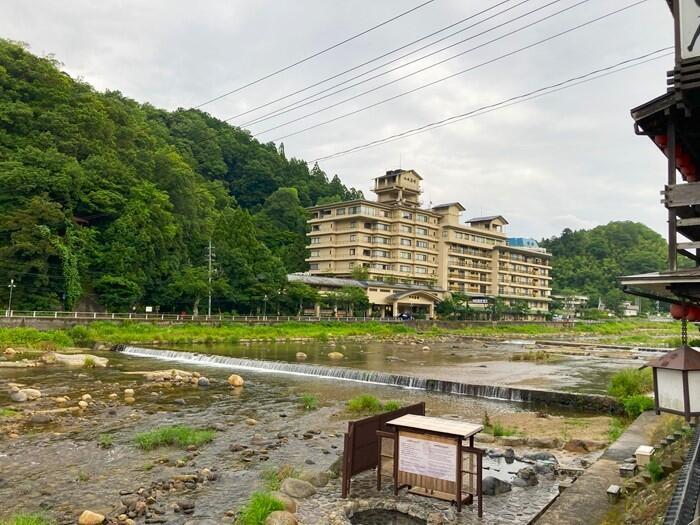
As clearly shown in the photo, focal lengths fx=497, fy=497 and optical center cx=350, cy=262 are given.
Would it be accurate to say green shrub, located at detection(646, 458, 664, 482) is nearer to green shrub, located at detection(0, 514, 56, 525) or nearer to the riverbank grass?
green shrub, located at detection(0, 514, 56, 525)

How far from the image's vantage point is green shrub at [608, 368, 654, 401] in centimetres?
1720

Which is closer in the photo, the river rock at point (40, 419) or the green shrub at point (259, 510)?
the green shrub at point (259, 510)

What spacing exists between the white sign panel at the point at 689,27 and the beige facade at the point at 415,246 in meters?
66.9

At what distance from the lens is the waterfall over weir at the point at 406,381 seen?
17.3m

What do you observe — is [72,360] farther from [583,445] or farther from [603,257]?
[603,257]

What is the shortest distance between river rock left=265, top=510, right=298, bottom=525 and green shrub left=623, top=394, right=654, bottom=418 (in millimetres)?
12121

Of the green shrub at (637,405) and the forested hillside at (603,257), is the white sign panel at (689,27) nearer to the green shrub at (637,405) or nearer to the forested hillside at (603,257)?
the green shrub at (637,405)

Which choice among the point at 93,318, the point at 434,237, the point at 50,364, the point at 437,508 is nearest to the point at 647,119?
the point at 437,508

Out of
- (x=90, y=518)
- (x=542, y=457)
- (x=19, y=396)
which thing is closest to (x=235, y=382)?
(x=19, y=396)

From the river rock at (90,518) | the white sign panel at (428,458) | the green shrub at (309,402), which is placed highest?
the white sign panel at (428,458)

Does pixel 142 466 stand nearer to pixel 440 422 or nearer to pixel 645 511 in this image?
pixel 440 422

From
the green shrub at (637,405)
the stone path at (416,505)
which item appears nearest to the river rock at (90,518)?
the stone path at (416,505)

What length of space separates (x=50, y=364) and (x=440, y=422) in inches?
947

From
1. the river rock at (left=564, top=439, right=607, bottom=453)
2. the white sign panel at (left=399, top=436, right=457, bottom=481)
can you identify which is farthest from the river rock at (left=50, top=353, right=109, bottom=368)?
the river rock at (left=564, top=439, right=607, bottom=453)
